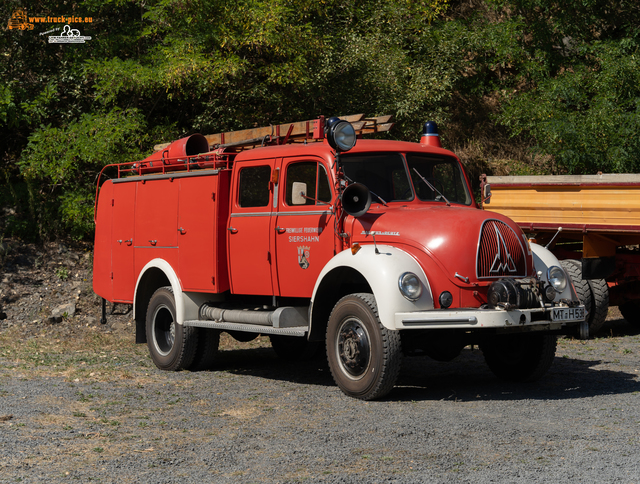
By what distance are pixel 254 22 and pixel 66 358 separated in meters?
7.48

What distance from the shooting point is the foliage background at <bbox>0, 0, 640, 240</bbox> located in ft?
50.1

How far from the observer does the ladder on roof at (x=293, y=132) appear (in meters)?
8.68

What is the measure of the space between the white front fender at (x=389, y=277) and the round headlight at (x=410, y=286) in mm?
30

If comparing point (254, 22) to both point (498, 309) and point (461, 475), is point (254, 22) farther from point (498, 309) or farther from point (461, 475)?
point (461, 475)

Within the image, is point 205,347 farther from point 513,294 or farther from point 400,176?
point 513,294

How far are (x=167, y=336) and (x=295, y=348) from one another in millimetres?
1741

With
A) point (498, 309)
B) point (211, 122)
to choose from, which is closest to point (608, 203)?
point (498, 309)

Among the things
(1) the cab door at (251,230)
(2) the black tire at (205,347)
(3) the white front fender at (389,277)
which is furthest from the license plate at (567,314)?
(2) the black tire at (205,347)

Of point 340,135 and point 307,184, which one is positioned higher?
point 340,135

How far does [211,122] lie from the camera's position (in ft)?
54.7

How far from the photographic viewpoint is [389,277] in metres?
7.05

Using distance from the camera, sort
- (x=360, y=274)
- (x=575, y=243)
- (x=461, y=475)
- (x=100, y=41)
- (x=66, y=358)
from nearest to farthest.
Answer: (x=461, y=475) < (x=360, y=274) < (x=66, y=358) < (x=575, y=243) < (x=100, y=41)

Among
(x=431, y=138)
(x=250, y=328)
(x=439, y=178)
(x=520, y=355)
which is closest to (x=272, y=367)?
(x=250, y=328)

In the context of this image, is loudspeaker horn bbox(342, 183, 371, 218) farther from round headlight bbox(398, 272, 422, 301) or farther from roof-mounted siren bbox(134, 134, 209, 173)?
roof-mounted siren bbox(134, 134, 209, 173)
